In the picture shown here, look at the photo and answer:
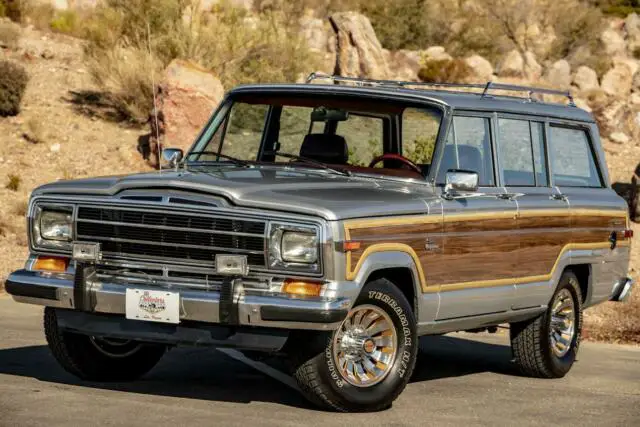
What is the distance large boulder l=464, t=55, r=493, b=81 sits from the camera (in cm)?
3335

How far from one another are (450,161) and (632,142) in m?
20.6

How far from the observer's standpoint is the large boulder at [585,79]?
34875mm

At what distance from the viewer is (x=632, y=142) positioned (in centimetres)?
2856

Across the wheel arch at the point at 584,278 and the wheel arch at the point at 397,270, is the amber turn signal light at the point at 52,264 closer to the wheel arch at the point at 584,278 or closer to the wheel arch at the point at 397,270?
the wheel arch at the point at 397,270

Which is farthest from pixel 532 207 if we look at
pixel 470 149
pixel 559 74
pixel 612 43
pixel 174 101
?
pixel 612 43

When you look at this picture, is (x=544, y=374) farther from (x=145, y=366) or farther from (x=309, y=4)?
A: (x=309, y=4)

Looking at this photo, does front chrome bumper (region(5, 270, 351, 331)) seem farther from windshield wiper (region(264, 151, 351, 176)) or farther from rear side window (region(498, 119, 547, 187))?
rear side window (region(498, 119, 547, 187))

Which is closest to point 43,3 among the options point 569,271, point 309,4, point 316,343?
point 309,4

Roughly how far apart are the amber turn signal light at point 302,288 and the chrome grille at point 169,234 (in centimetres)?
18

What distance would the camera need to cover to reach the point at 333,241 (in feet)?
23.6

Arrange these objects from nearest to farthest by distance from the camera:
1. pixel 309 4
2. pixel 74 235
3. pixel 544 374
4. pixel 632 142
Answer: pixel 74 235
pixel 544 374
pixel 632 142
pixel 309 4

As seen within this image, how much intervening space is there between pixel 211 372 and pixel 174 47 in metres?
16.2

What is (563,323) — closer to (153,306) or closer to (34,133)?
(153,306)

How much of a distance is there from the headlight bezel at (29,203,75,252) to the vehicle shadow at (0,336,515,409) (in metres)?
0.90
